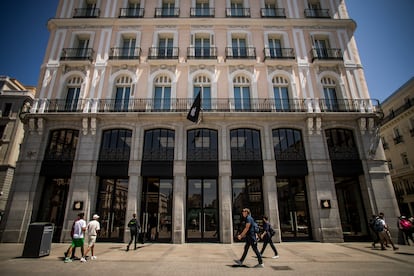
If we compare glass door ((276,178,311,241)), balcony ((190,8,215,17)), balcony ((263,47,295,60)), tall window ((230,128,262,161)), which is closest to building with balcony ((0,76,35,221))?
balcony ((190,8,215,17))

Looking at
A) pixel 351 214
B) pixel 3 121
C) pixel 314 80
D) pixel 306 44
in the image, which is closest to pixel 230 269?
pixel 351 214

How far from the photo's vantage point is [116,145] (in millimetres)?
14867

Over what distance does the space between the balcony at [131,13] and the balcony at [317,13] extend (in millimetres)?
14920

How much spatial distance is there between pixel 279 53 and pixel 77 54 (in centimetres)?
1705

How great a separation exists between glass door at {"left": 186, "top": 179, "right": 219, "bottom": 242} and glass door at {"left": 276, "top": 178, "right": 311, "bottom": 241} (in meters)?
4.37

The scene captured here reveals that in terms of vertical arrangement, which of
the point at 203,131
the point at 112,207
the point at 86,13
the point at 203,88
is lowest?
the point at 112,207

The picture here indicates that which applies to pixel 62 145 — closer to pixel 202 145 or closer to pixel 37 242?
pixel 37 242

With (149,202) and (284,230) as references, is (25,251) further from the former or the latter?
(284,230)

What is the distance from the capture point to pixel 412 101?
86.3ft

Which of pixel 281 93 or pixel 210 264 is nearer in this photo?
pixel 210 264

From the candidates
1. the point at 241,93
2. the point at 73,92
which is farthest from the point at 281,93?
the point at 73,92

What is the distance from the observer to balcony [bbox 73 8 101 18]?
60.2ft

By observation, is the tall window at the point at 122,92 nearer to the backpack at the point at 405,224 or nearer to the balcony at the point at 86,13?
the balcony at the point at 86,13

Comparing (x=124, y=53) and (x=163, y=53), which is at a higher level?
(x=124, y=53)
